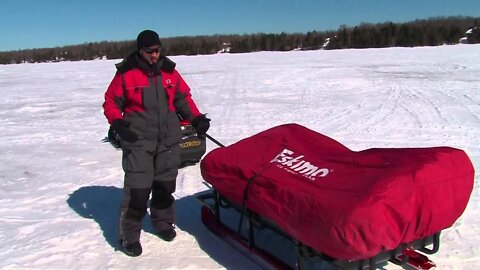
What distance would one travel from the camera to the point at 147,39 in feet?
11.6

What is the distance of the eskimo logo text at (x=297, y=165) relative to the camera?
3.04 m

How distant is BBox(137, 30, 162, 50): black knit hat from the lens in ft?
11.7

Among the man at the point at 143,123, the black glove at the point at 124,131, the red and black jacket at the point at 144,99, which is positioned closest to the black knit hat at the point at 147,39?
the man at the point at 143,123

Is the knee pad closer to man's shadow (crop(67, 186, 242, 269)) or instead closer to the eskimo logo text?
man's shadow (crop(67, 186, 242, 269))

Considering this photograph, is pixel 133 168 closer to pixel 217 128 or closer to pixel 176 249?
pixel 176 249

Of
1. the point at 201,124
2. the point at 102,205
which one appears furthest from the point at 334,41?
the point at 201,124

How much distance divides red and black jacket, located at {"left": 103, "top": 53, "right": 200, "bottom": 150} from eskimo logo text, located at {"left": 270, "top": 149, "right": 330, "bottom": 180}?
95 centimetres

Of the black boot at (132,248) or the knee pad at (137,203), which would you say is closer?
the knee pad at (137,203)

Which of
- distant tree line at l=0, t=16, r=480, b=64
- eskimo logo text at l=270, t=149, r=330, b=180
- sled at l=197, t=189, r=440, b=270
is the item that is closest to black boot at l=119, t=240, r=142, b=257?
sled at l=197, t=189, r=440, b=270

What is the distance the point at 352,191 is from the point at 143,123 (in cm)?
172

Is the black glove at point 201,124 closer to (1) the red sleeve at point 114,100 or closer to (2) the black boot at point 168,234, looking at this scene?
(1) the red sleeve at point 114,100

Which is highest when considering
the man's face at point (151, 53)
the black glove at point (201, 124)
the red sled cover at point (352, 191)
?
the man's face at point (151, 53)

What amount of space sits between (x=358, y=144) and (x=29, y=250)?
15.2ft

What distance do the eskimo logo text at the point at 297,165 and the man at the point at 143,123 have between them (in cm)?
86
